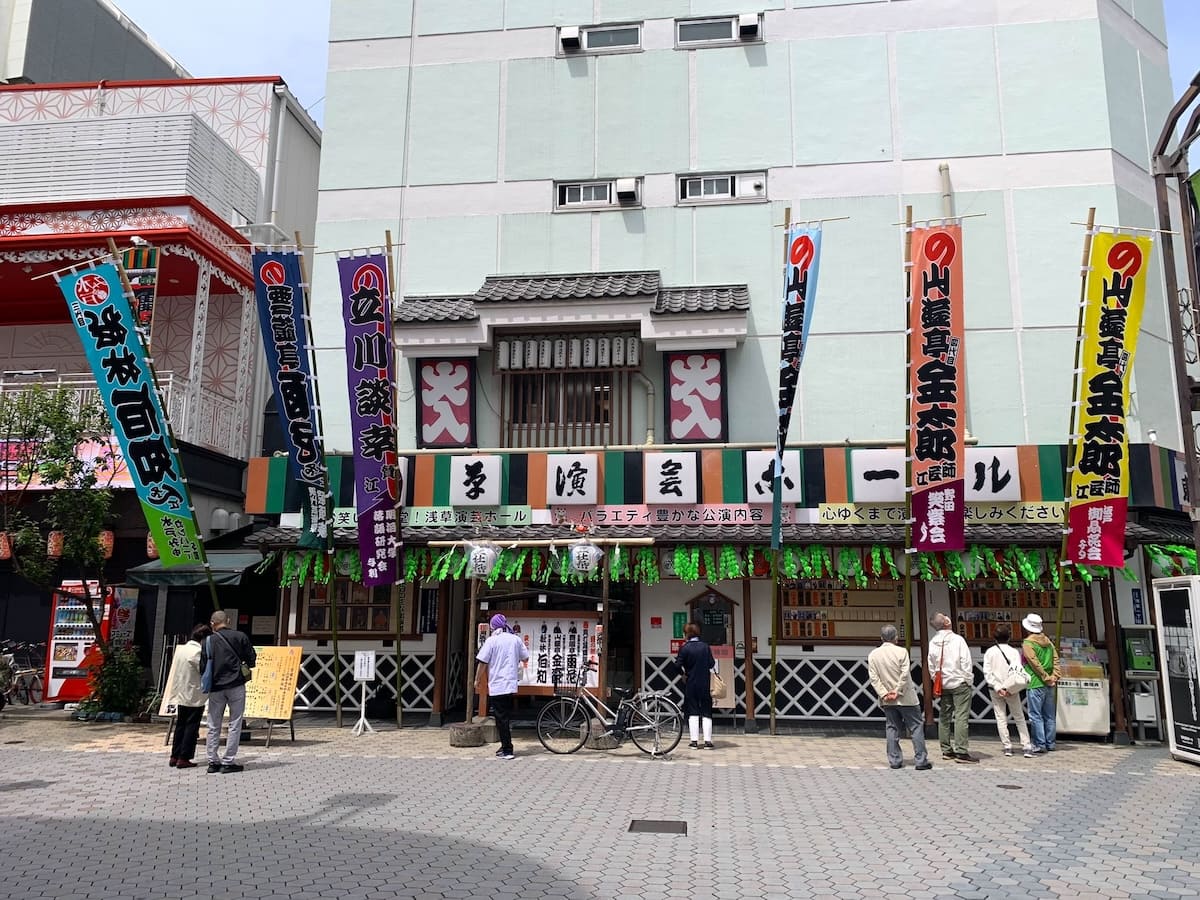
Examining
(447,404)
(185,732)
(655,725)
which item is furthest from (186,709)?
(447,404)

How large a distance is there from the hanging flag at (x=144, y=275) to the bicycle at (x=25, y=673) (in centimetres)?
687

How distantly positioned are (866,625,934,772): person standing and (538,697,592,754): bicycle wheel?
4.00 meters

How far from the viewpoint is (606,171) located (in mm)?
17094

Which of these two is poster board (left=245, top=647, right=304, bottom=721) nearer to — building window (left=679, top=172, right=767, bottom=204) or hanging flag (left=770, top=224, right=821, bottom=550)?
hanging flag (left=770, top=224, right=821, bottom=550)

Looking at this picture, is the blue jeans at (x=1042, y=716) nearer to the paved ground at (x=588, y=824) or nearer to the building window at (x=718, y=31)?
the paved ground at (x=588, y=824)

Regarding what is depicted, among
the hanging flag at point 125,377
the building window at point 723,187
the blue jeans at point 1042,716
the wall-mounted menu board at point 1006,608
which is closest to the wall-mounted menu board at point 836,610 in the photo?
the wall-mounted menu board at point 1006,608

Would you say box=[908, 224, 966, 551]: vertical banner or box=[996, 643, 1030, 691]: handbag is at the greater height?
box=[908, 224, 966, 551]: vertical banner

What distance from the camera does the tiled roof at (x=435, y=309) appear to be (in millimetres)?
15609

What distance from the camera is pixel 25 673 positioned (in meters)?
16.5

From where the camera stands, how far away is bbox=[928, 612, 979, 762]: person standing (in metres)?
11.4

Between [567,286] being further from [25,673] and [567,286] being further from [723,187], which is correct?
[25,673]

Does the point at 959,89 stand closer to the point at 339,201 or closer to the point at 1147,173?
the point at 1147,173

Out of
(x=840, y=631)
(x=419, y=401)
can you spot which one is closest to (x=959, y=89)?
(x=840, y=631)

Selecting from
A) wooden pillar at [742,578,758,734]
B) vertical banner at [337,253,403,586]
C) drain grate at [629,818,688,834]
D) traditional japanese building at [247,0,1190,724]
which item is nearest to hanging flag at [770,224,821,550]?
traditional japanese building at [247,0,1190,724]
